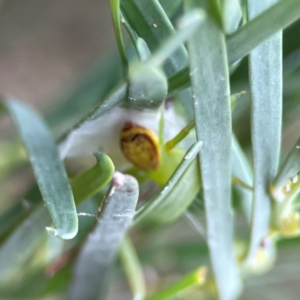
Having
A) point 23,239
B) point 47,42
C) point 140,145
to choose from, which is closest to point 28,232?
point 23,239

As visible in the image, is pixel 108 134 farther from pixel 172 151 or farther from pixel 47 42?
pixel 47 42

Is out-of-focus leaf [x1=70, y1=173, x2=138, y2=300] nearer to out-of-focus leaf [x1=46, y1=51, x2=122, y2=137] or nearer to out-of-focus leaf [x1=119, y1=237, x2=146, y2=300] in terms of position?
out-of-focus leaf [x1=119, y1=237, x2=146, y2=300]

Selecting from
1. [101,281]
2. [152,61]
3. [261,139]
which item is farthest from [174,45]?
[101,281]

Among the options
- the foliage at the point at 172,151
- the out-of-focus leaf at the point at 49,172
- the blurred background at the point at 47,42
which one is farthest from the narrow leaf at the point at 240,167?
the blurred background at the point at 47,42

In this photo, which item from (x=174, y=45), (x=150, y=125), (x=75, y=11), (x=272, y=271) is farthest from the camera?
(x=75, y=11)

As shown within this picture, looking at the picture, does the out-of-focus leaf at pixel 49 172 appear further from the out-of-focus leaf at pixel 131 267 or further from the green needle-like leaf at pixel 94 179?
the out-of-focus leaf at pixel 131 267

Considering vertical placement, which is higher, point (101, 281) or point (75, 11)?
point (75, 11)

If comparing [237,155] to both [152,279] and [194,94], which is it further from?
[152,279]
